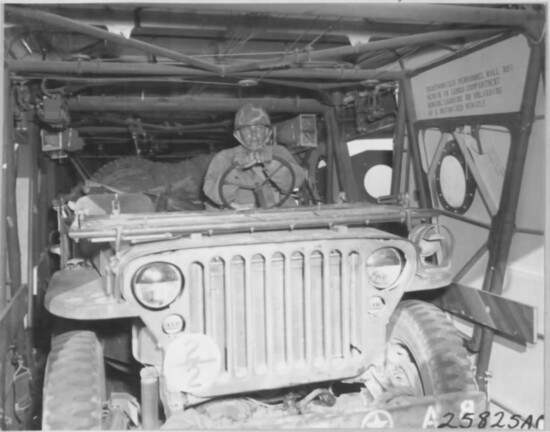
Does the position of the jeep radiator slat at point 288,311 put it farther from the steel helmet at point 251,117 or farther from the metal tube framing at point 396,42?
the steel helmet at point 251,117

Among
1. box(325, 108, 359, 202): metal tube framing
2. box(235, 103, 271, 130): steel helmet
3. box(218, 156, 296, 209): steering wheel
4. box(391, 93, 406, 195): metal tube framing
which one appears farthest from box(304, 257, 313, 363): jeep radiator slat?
box(325, 108, 359, 202): metal tube framing

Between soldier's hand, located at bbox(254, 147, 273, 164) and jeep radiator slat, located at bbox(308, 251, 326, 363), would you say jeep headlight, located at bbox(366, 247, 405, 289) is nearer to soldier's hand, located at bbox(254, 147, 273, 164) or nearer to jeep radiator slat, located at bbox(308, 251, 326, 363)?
jeep radiator slat, located at bbox(308, 251, 326, 363)

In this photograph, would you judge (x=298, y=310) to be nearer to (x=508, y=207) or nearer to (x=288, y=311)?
(x=288, y=311)

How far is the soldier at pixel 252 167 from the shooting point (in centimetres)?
588

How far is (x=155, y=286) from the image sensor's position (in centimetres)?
290

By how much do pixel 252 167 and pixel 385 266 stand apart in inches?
127

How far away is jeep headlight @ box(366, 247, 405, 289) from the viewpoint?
3.28 metres

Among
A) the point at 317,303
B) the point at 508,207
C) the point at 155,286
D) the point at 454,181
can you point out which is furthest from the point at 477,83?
the point at 155,286

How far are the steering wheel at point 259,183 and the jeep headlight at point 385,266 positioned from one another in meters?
2.11

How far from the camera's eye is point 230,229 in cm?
309

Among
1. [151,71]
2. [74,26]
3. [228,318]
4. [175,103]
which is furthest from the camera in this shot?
[175,103]

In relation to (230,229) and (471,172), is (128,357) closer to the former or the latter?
(230,229)

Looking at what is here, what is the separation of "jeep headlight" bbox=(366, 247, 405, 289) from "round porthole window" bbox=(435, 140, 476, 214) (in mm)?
1584

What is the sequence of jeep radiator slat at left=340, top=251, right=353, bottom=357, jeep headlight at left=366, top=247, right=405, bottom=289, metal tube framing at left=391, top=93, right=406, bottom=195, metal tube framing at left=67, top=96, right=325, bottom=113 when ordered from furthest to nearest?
1. metal tube framing at left=67, top=96, right=325, bottom=113
2. metal tube framing at left=391, top=93, right=406, bottom=195
3. jeep headlight at left=366, top=247, right=405, bottom=289
4. jeep radiator slat at left=340, top=251, right=353, bottom=357
